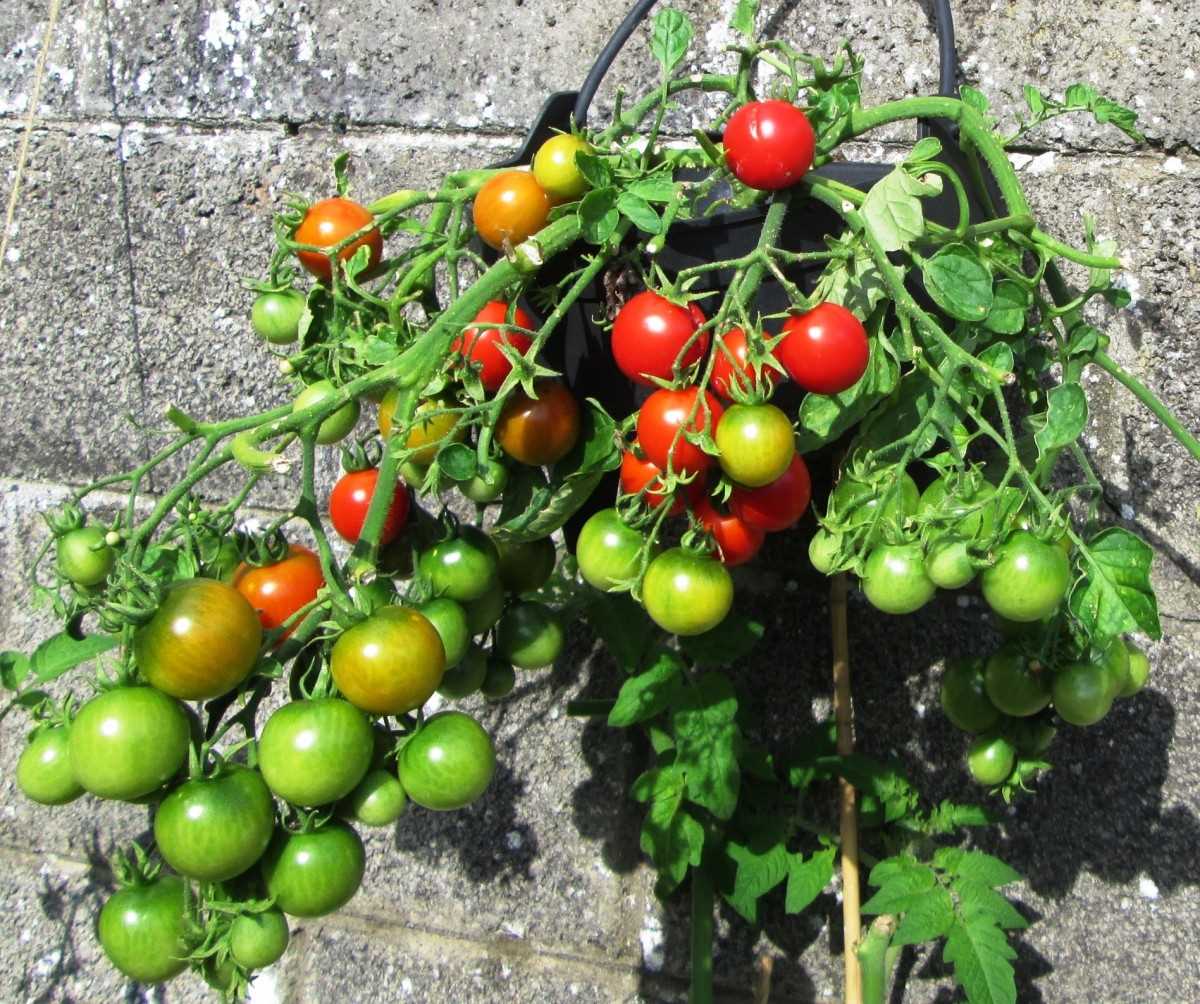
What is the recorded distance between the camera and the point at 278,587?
66cm

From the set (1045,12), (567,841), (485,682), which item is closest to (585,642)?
(567,841)

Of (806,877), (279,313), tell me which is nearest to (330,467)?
(279,313)

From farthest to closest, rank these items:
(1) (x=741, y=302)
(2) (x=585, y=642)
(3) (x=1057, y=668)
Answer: (2) (x=585, y=642)
(3) (x=1057, y=668)
(1) (x=741, y=302)

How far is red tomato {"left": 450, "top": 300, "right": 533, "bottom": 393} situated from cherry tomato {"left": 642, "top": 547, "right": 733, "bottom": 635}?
0.15m

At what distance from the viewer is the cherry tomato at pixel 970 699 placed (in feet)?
2.49

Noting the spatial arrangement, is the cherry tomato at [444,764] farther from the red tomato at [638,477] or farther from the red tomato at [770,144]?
the red tomato at [770,144]

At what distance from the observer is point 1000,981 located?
0.74 m

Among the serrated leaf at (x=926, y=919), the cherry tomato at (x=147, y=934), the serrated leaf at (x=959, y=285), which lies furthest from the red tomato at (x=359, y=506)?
the serrated leaf at (x=926, y=919)

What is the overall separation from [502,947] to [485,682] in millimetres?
441

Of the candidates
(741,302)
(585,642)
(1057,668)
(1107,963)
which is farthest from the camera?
(585,642)

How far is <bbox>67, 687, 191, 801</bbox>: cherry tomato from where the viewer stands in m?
0.56

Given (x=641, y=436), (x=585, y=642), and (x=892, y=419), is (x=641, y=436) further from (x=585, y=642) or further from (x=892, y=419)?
(x=585, y=642)

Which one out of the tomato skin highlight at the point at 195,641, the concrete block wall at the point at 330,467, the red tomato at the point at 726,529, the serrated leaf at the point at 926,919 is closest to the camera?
the tomato skin highlight at the point at 195,641

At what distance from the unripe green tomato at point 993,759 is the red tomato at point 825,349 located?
331 millimetres
